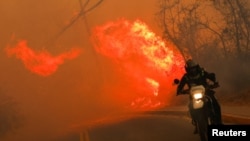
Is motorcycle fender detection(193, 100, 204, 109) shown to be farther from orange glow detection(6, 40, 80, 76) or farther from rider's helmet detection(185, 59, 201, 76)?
orange glow detection(6, 40, 80, 76)

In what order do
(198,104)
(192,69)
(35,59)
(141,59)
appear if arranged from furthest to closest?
(35,59) → (141,59) → (192,69) → (198,104)

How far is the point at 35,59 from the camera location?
170 feet

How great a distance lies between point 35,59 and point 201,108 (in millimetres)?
42384

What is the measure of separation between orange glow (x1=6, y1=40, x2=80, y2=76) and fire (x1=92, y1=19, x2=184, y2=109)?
5411 millimetres

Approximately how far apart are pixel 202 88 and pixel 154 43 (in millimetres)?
31001

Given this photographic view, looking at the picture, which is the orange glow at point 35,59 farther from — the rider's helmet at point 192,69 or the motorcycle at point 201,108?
the motorcycle at point 201,108

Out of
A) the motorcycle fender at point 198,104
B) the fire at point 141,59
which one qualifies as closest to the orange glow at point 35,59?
the fire at point 141,59

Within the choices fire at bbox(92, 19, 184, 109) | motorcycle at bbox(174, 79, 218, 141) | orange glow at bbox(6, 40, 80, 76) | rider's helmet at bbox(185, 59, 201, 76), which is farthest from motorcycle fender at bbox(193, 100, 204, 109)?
orange glow at bbox(6, 40, 80, 76)

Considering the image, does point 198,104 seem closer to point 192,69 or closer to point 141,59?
point 192,69

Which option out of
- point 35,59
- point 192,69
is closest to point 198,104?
point 192,69

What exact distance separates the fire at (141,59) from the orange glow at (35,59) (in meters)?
5.41

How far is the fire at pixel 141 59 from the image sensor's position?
4125 centimetres

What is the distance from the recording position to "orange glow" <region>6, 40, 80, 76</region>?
5138 centimetres

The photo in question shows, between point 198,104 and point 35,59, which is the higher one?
point 35,59
